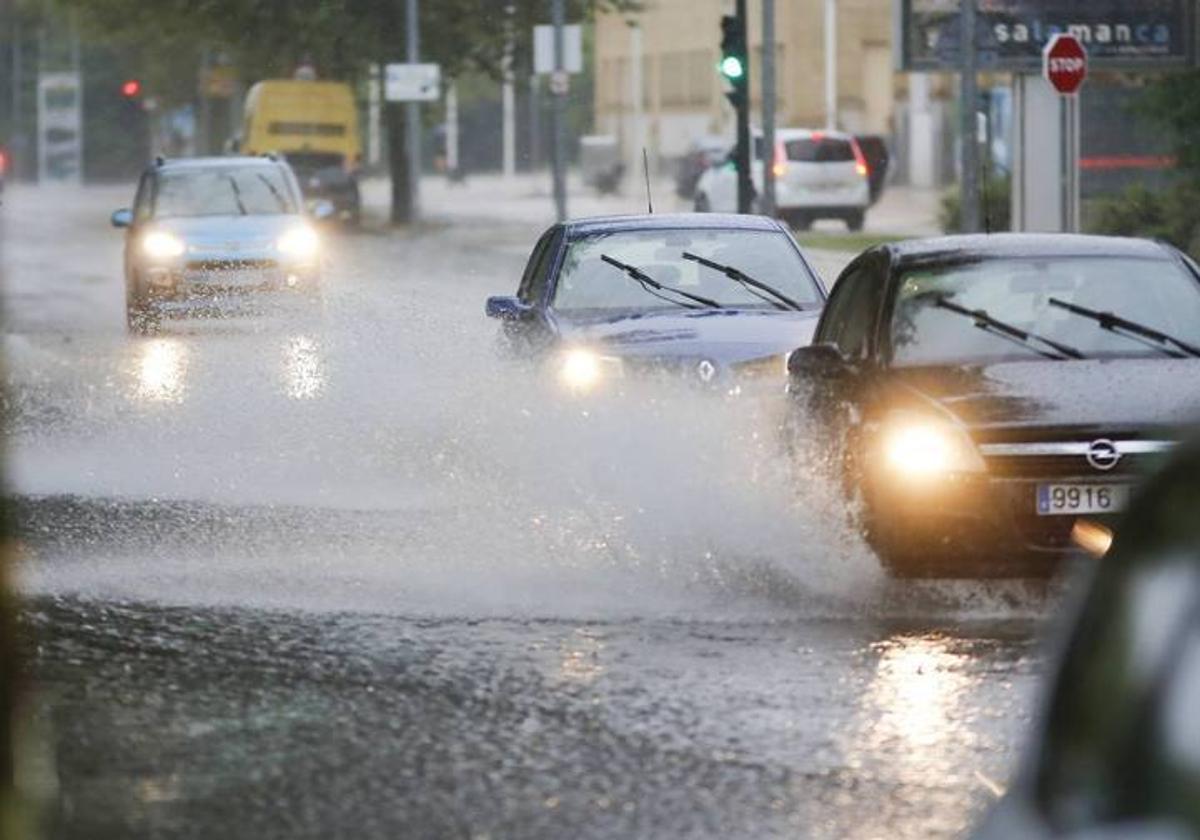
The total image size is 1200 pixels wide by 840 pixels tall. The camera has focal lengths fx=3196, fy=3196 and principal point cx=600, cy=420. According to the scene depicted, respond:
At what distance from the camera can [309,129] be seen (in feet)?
212

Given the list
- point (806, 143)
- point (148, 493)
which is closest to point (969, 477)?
→ point (148, 493)

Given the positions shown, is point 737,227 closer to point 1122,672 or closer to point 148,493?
point 148,493

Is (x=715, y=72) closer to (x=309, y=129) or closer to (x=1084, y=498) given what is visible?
(x=309, y=129)

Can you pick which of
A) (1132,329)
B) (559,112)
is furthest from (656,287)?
(559,112)

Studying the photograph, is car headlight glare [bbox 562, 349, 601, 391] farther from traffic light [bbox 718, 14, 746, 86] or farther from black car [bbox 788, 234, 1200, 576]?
traffic light [bbox 718, 14, 746, 86]

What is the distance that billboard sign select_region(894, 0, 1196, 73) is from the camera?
36188 mm

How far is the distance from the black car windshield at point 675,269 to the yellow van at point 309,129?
4696cm

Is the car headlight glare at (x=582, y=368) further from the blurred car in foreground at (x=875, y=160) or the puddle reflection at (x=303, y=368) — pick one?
the blurred car in foreground at (x=875, y=160)

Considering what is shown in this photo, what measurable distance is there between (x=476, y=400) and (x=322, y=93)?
47.8 m

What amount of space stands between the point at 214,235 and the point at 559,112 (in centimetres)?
2333

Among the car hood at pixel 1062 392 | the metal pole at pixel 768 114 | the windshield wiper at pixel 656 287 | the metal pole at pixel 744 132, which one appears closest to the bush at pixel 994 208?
the metal pole at pixel 768 114

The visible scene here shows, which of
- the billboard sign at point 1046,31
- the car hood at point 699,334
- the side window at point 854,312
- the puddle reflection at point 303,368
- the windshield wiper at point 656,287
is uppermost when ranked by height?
the billboard sign at point 1046,31

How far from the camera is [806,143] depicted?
55.8 metres

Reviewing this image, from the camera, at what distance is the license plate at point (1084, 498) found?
1045 centimetres
